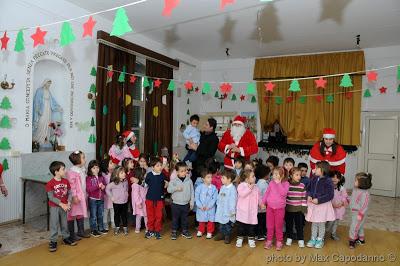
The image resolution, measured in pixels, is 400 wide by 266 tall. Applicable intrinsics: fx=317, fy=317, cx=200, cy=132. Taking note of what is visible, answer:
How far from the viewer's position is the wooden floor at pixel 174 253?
2939mm

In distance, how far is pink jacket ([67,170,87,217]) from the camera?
3334 millimetres

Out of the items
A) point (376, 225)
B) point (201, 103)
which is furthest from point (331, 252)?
point (201, 103)

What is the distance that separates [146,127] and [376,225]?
4.02 m

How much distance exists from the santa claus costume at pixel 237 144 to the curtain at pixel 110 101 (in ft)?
5.86

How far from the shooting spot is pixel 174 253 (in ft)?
10.3

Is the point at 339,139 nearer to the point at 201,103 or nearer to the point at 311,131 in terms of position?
the point at 311,131

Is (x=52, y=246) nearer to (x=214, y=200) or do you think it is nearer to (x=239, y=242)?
(x=214, y=200)

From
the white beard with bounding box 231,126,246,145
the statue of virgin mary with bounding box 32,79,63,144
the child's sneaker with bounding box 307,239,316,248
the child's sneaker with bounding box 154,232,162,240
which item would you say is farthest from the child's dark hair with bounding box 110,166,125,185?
the child's sneaker with bounding box 307,239,316,248

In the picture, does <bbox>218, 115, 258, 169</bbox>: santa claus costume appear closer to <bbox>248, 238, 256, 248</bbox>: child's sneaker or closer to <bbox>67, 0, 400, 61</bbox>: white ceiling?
<bbox>248, 238, 256, 248</bbox>: child's sneaker

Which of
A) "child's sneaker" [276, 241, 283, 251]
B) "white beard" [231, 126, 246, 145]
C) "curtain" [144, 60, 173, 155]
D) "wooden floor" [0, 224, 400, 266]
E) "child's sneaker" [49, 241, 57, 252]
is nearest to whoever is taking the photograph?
"wooden floor" [0, 224, 400, 266]

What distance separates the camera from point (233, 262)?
2.97m

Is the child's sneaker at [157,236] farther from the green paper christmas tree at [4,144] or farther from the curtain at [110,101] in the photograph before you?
the green paper christmas tree at [4,144]

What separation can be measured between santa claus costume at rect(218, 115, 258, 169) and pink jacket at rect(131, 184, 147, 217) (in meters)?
1.27

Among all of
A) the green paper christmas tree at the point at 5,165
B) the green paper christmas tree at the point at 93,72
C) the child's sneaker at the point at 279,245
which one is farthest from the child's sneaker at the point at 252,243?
the green paper christmas tree at the point at 93,72
